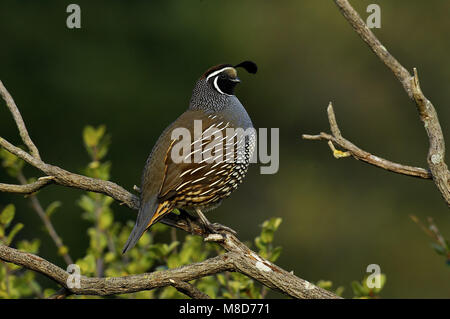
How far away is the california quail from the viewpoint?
150 inches

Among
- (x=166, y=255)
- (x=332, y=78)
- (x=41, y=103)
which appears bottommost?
(x=166, y=255)

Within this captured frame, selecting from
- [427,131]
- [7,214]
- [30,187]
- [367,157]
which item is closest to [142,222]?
[30,187]

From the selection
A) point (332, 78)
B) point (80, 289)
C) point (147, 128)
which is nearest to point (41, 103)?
point (147, 128)

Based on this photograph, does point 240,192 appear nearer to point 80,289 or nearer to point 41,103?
point 41,103

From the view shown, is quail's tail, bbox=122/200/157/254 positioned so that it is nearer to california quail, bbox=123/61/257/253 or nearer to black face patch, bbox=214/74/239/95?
california quail, bbox=123/61/257/253

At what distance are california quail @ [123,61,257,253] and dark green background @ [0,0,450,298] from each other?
585cm

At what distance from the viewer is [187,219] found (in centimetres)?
407

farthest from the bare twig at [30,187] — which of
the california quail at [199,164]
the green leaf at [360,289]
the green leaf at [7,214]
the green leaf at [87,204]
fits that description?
the green leaf at [360,289]

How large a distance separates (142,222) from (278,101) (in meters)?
8.75

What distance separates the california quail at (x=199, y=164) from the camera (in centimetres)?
381

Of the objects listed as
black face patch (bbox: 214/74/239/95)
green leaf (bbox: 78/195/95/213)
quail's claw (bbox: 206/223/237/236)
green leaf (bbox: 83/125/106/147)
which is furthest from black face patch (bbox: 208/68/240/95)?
green leaf (bbox: 78/195/95/213)
